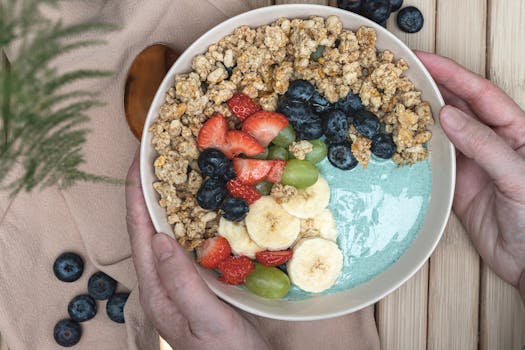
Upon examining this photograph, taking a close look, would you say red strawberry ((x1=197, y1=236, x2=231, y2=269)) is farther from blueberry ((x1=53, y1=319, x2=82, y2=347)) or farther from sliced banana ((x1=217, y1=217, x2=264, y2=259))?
blueberry ((x1=53, y1=319, x2=82, y2=347))

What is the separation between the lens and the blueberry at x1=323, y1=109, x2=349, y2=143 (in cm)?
83

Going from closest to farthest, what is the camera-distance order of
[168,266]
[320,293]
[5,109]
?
[5,109] < [168,266] < [320,293]

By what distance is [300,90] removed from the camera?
2.68ft

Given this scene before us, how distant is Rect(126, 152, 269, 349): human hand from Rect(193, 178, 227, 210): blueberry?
0.23 ft

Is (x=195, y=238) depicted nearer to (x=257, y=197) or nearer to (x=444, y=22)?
(x=257, y=197)

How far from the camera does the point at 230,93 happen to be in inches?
32.8

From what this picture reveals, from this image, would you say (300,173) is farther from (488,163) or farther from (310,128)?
(488,163)

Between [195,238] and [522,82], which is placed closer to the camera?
[195,238]

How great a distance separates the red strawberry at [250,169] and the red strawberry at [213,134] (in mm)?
35

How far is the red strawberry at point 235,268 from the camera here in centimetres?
85

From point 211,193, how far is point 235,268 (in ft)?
0.40

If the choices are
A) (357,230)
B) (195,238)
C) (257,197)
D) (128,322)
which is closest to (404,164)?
(357,230)

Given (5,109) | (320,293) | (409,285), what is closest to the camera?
(5,109)

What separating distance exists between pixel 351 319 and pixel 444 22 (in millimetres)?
538
